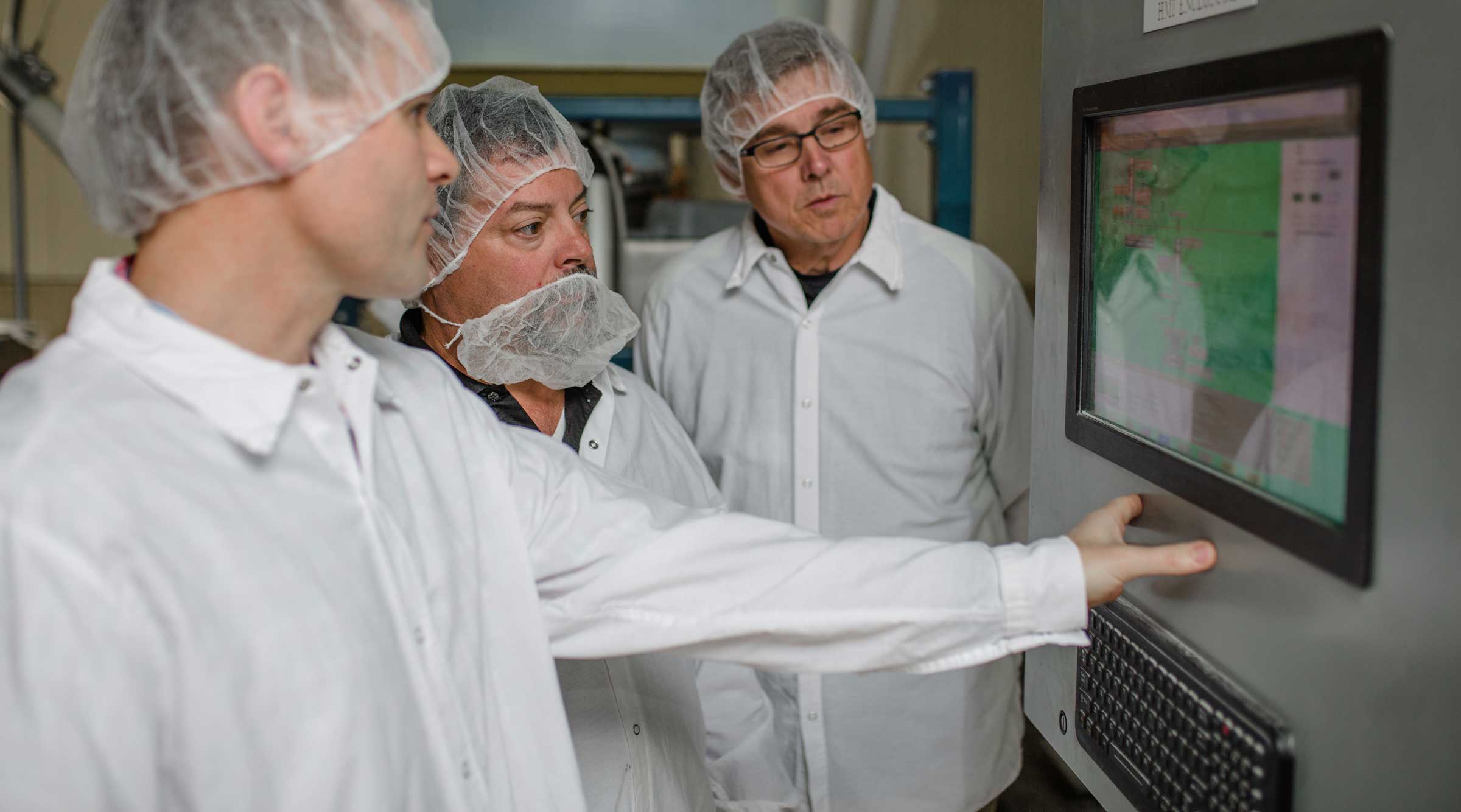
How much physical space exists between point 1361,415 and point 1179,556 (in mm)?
222

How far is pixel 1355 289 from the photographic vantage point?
60cm

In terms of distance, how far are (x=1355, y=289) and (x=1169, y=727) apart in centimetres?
36

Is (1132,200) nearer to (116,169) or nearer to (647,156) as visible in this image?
(116,169)

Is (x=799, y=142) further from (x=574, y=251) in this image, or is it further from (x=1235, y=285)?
(x=1235, y=285)

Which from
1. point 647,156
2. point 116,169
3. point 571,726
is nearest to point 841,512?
point 571,726

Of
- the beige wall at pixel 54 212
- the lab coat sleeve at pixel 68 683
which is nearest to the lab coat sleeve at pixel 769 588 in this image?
the lab coat sleeve at pixel 68 683

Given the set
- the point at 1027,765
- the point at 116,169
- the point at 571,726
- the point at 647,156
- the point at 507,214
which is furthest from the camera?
the point at 647,156

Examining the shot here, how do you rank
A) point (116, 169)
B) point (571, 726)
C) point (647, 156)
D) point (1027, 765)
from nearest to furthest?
point (116, 169)
point (571, 726)
point (1027, 765)
point (647, 156)

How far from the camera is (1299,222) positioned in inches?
25.8

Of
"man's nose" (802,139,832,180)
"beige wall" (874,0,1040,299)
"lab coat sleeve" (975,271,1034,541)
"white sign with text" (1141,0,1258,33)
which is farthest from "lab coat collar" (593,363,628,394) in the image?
"beige wall" (874,0,1040,299)

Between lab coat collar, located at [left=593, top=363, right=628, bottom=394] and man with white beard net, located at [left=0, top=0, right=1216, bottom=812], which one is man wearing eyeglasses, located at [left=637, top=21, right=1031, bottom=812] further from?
man with white beard net, located at [left=0, top=0, right=1216, bottom=812]

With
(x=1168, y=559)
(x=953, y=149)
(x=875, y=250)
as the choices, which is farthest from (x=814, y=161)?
(x=1168, y=559)

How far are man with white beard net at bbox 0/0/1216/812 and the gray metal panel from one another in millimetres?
66

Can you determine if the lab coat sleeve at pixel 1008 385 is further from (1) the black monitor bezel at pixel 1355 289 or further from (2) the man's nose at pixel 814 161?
(1) the black monitor bezel at pixel 1355 289
